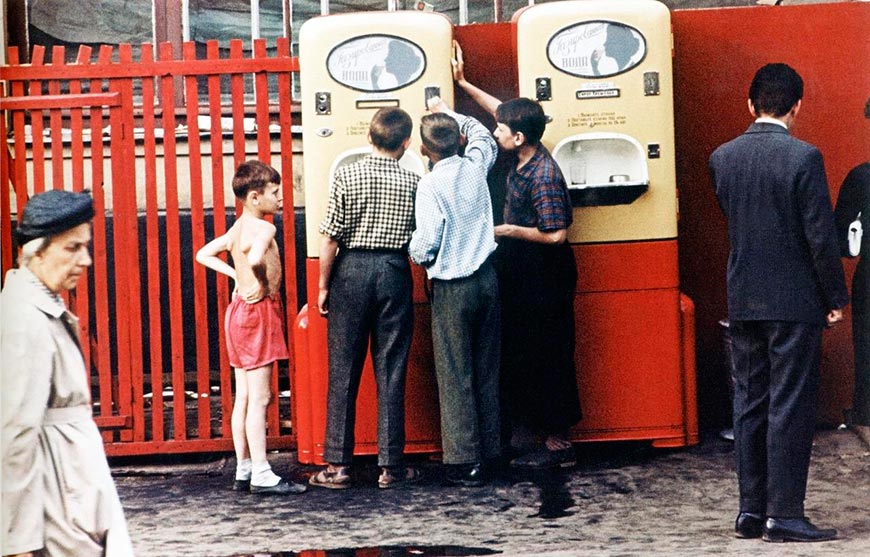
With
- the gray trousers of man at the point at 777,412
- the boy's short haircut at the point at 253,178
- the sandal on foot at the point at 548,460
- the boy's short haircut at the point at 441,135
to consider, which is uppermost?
the boy's short haircut at the point at 441,135

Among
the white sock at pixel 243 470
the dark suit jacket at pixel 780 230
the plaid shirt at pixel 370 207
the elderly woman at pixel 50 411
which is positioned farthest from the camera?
the white sock at pixel 243 470

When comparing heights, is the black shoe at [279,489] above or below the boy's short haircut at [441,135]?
below

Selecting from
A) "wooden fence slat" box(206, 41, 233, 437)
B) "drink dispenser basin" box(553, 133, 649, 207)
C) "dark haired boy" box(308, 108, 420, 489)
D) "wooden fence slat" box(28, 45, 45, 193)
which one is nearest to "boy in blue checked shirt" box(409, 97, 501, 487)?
"dark haired boy" box(308, 108, 420, 489)

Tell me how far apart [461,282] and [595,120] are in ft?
3.32

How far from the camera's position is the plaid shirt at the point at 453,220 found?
5930mm

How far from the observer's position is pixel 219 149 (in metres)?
6.73

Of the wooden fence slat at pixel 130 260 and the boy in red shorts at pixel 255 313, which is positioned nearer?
the boy in red shorts at pixel 255 313

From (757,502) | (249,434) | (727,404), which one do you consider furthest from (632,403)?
(249,434)

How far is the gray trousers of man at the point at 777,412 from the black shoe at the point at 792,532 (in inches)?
1.1

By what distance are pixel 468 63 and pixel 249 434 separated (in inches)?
82.5

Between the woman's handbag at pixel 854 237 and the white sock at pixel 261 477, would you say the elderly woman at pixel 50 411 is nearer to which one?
the white sock at pixel 261 477

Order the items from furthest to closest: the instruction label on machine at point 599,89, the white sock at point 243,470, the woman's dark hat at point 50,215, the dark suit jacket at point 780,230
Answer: the instruction label on machine at point 599,89 < the white sock at point 243,470 < the dark suit jacket at point 780,230 < the woman's dark hat at point 50,215

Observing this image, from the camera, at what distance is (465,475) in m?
6.10

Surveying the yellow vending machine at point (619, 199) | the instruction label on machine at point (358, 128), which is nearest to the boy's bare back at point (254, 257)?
the instruction label on machine at point (358, 128)
